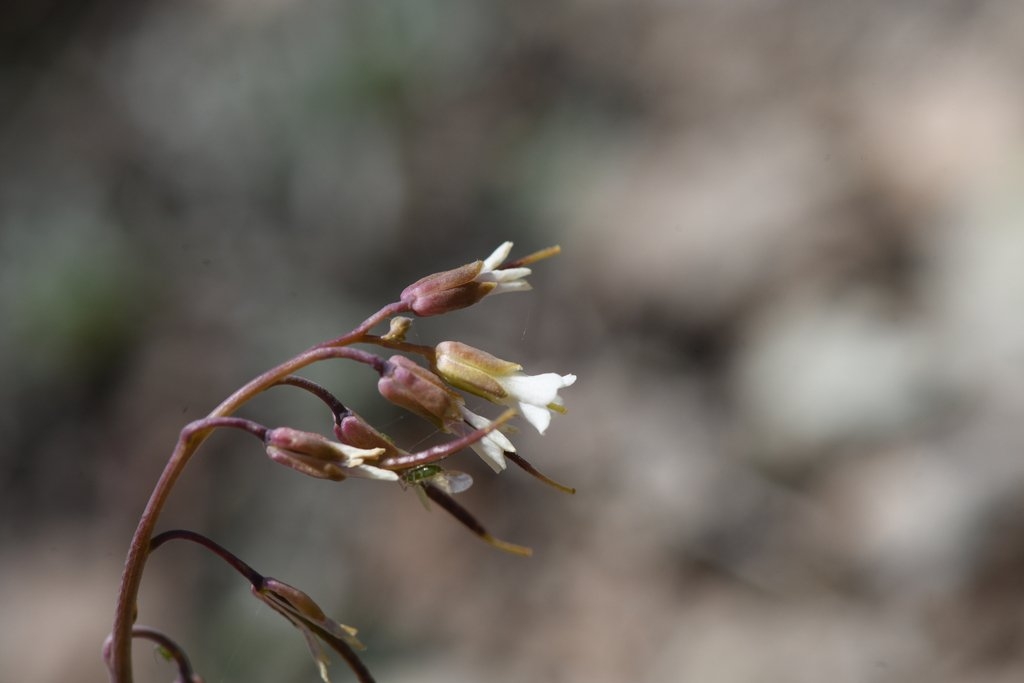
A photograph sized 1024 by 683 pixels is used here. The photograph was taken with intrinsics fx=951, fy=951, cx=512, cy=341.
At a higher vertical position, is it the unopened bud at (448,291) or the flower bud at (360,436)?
the unopened bud at (448,291)

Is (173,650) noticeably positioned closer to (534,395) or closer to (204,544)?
(204,544)

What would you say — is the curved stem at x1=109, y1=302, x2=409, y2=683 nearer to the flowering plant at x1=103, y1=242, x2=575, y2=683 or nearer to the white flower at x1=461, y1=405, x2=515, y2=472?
the flowering plant at x1=103, y1=242, x2=575, y2=683

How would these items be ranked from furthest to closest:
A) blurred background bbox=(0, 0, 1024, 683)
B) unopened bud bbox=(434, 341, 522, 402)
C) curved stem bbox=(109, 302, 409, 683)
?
blurred background bbox=(0, 0, 1024, 683), unopened bud bbox=(434, 341, 522, 402), curved stem bbox=(109, 302, 409, 683)

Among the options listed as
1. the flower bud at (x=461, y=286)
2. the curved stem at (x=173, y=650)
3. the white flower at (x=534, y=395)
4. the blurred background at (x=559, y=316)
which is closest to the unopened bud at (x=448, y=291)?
the flower bud at (x=461, y=286)

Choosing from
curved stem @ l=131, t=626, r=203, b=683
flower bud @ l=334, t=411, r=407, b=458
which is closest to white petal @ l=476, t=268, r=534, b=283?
flower bud @ l=334, t=411, r=407, b=458

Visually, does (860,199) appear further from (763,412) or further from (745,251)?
(763,412)

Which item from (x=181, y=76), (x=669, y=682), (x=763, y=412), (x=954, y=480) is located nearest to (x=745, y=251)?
(x=763, y=412)

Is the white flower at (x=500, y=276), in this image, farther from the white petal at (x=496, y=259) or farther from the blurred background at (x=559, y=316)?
the blurred background at (x=559, y=316)
